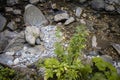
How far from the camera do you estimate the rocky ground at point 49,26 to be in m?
5.41

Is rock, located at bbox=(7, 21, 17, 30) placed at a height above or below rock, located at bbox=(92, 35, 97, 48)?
above

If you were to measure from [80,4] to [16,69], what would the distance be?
2580 mm

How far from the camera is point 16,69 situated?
16.5 ft

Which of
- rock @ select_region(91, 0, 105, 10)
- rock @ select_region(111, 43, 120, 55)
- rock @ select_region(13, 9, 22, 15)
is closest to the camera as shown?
rock @ select_region(111, 43, 120, 55)

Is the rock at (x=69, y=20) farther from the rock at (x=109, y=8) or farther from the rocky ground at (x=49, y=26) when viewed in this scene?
the rock at (x=109, y=8)

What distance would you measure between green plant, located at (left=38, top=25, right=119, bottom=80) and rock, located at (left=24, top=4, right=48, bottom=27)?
144 centimetres

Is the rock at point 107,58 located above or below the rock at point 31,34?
below

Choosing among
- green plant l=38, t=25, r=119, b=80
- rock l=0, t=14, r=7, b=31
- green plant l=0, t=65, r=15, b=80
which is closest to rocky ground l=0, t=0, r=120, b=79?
rock l=0, t=14, r=7, b=31

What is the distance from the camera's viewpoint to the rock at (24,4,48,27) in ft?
19.7

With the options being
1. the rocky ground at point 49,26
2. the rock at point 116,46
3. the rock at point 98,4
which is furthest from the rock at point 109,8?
the rock at point 116,46

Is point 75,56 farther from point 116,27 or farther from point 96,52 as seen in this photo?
point 116,27

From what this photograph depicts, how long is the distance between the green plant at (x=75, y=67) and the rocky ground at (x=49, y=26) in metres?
0.64

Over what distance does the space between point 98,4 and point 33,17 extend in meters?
1.75

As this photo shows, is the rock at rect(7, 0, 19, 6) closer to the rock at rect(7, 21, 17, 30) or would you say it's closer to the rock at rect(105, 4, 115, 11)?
the rock at rect(7, 21, 17, 30)
